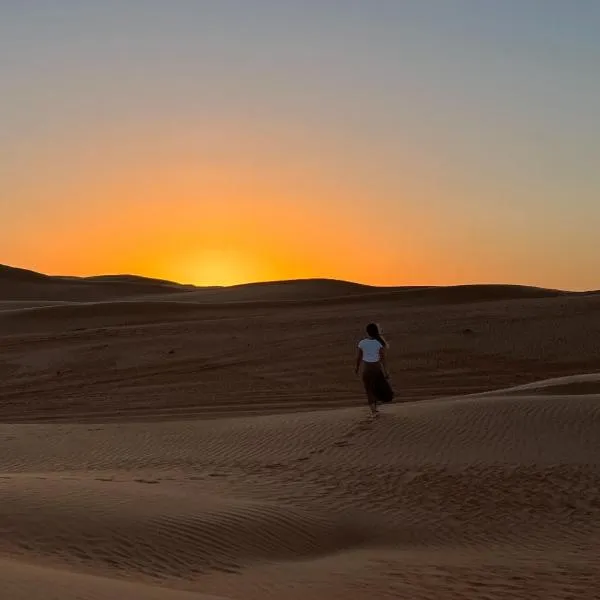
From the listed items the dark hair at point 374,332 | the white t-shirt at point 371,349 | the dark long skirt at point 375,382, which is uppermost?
the dark hair at point 374,332

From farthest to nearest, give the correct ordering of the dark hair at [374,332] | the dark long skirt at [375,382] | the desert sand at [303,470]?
the dark long skirt at [375,382] → the dark hair at [374,332] → the desert sand at [303,470]

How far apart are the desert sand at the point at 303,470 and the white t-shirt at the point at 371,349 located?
869 millimetres

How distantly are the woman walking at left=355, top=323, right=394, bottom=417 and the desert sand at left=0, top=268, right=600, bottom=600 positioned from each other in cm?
32

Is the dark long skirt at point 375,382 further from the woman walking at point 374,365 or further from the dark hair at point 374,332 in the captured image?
the dark hair at point 374,332

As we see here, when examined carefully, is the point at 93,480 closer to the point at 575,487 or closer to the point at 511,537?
the point at 511,537

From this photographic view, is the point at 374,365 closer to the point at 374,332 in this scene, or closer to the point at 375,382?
the point at 375,382

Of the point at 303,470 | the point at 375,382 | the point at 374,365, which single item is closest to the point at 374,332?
the point at 374,365

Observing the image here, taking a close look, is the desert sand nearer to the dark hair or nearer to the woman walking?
the woman walking

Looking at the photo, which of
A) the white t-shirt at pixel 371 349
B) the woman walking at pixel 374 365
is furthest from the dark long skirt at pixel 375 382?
the white t-shirt at pixel 371 349

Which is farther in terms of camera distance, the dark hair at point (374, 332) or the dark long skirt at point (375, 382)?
the dark long skirt at point (375, 382)

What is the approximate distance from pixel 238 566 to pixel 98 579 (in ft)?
5.21

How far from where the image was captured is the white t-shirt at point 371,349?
13781mm

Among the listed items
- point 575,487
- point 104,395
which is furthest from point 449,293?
point 575,487

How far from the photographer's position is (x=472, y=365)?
22000mm
